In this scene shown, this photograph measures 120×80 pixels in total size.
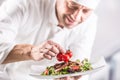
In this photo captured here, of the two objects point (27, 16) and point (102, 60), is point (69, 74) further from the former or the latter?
point (27, 16)

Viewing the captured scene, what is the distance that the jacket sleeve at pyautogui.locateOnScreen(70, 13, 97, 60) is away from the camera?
1.41 meters

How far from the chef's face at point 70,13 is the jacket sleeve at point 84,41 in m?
0.04

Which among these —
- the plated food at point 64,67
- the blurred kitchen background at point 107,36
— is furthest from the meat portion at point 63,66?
the blurred kitchen background at point 107,36

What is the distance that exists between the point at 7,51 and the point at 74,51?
0.91 feet

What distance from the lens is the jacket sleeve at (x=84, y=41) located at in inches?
55.3

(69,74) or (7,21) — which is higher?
(7,21)

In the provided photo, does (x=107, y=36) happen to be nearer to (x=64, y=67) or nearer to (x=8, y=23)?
(x=64, y=67)

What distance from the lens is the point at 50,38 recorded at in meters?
1.39

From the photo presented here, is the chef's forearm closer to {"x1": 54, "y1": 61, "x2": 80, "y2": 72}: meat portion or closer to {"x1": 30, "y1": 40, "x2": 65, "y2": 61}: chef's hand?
{"x1": 30, "y1": 40, "x2": 65, "y2": 61}: chef's hand

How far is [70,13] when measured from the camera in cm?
138

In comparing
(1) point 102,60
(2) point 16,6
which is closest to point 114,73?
(1) point 102,60

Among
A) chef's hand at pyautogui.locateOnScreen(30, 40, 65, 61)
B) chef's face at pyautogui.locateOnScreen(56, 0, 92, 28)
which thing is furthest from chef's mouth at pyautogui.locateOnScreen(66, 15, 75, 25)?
chef's hand at pyautogui.locateOnScreen(30, 40, 65, 61)

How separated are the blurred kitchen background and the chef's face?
67 mm

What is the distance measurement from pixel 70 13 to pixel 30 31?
0.18 metres
